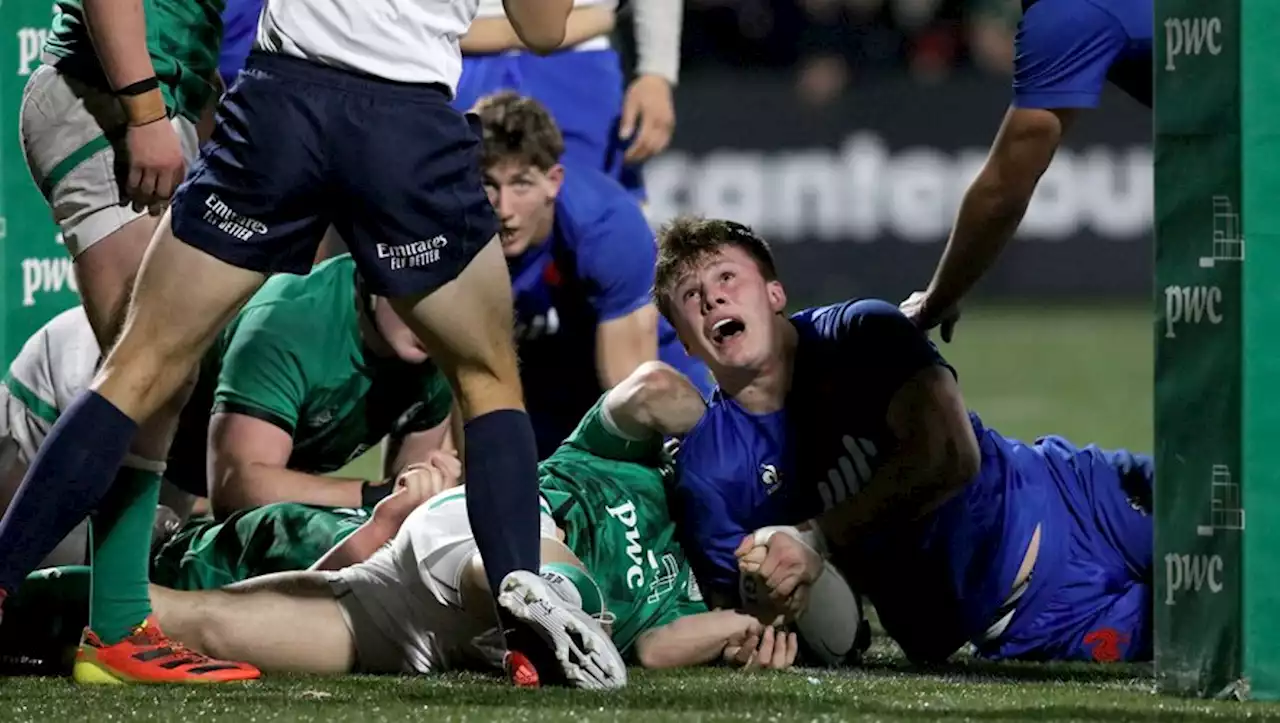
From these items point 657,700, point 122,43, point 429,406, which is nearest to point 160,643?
point 657,700

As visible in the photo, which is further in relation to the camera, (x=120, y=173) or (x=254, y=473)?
(x=254, y=473)

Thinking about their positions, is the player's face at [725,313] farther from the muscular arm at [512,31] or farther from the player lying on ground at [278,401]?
the muscular arm at [512,31]

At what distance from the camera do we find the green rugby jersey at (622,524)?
4.47 m

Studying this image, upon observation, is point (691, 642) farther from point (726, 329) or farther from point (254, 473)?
point (254, 473)

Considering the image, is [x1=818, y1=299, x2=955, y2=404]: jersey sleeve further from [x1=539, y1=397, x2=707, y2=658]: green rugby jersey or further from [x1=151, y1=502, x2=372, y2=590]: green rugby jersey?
[x1=151, y1=502, x2=372, y2=590]: green rugby jersey

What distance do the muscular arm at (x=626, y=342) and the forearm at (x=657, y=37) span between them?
0.83 metres

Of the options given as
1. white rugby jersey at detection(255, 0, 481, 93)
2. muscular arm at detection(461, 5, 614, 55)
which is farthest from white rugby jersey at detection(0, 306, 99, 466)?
muscular arm at detection(461, 5, 614, 55)

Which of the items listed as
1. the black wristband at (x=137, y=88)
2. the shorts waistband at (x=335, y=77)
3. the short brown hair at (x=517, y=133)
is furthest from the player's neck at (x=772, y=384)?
Answer: the short brown hair at (x=517, y=133)

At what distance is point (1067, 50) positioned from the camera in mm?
5109

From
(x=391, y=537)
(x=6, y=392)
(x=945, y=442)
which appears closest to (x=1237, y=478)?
(x=945, y=442)

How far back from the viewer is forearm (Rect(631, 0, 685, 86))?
6887mm

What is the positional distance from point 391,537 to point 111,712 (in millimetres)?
1034

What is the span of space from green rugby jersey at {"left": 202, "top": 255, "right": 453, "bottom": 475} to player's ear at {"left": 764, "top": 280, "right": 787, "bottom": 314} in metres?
1.14

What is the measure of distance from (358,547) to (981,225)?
1586mm
